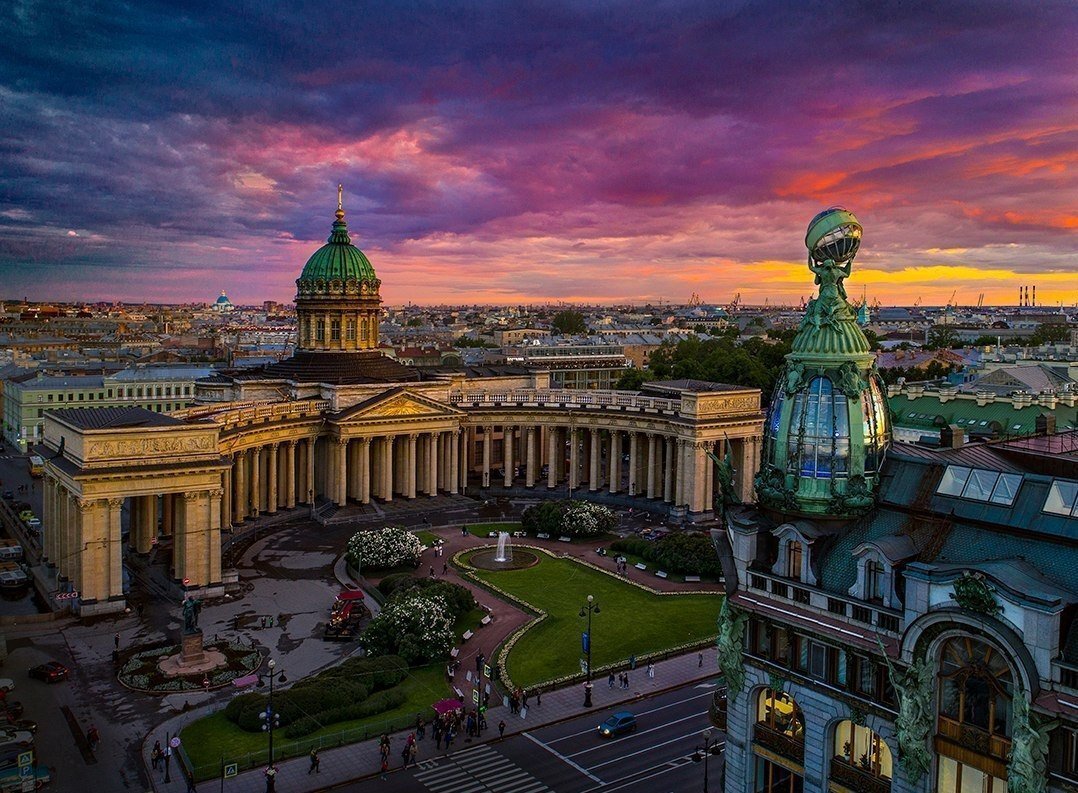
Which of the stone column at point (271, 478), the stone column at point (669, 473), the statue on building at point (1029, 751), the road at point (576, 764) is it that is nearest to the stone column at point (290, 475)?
the stone column at point (271, 478)

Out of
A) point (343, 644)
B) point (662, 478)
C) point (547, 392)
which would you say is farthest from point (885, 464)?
point (547, 392)

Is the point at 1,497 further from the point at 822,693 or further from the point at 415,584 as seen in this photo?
the point at 822,693

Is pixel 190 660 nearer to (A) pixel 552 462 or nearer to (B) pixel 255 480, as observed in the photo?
(B) pixel 255 480

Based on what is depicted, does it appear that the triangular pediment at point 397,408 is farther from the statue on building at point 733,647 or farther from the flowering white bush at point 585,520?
the statue on building at point 733,647

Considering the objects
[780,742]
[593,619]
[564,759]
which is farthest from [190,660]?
[780,742]

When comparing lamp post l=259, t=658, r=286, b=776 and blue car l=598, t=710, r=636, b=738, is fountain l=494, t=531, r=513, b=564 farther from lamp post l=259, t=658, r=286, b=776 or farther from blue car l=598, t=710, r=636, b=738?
blue car l=598, t=710, r=636, b=738
